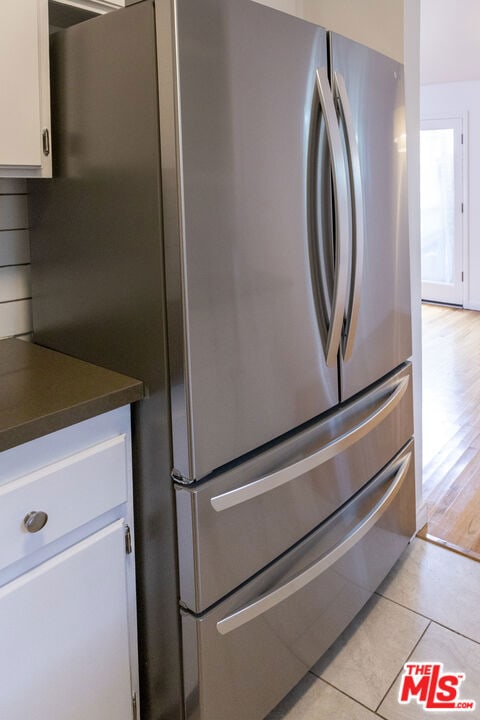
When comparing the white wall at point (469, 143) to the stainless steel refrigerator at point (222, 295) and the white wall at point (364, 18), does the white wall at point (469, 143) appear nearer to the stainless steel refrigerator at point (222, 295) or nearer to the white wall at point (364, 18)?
the white wall at point (364, 18)

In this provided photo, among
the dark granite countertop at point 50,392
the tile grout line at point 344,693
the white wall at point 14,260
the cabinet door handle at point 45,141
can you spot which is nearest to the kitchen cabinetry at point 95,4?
the cabinet door handle at point 45,141

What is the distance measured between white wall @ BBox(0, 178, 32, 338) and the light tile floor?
48.8 inches

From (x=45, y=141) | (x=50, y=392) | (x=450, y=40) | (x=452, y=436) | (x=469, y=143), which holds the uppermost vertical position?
(x=450, y=40)

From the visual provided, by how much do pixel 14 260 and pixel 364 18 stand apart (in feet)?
4.67

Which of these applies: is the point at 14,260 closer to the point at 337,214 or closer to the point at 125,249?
the point at 125,249

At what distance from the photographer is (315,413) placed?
149cm

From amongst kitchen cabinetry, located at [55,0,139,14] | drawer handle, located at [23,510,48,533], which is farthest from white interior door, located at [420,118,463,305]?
drawer handle, located at [23,510,48,533]

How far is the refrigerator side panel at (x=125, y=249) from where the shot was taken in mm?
1169

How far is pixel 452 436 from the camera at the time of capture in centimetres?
330

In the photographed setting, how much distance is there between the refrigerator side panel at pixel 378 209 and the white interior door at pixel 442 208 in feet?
15.3

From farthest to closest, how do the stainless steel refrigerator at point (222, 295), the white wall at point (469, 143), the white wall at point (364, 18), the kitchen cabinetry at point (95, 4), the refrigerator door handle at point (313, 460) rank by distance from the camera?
the white wall at point (469, 143), the white wall at point (364, 18), the kitchen cabinetry at point (95, 4), the refrigerator door handle at point (313, 460), the stainless steel refrigerator at point (222, 295)

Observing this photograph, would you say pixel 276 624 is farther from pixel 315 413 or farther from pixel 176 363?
pixel 176 363

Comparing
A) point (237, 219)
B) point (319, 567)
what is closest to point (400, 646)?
point (319, 567)
